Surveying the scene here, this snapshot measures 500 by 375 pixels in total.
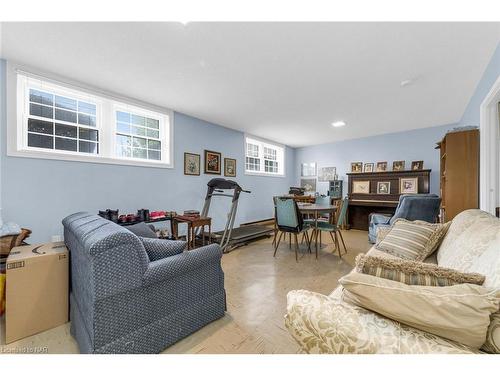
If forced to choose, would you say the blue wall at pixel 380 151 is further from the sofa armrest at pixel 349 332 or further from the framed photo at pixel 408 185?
the sofa armrest at pixel 349 332

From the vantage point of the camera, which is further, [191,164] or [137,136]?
[191,164]

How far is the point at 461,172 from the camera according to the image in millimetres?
2705

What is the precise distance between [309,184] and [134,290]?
6306mm

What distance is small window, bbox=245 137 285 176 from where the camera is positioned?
577 cm

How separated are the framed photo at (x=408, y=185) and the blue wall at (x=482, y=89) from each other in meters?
1.48

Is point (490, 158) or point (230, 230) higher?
point (490, 158)

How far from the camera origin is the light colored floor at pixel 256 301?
1512 millimetres

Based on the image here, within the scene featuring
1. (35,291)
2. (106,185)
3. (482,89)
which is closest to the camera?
(35,291)

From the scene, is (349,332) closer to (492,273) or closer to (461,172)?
(492,273)

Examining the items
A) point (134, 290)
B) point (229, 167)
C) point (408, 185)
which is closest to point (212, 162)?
point (229, 167)

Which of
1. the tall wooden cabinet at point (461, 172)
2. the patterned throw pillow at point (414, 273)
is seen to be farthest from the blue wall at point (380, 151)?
the patterned throw pillow at point (414, 273)
